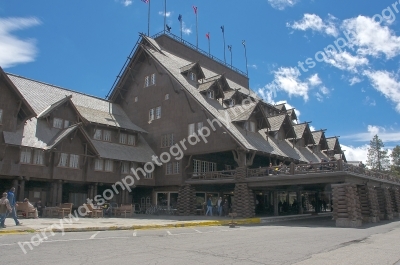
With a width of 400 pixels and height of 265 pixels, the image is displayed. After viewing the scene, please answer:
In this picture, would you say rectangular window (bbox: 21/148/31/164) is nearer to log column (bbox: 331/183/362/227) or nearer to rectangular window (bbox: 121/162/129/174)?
rectangular window (bbox: 121/162/129/174)

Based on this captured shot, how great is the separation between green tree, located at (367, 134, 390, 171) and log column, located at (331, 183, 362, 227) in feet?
263

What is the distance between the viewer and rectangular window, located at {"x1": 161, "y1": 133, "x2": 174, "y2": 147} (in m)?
36.2

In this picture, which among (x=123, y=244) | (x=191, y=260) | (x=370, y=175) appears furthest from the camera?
(x=370, y=175)

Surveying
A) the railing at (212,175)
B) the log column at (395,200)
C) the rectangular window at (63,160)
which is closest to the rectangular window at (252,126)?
the railing at (212,175)

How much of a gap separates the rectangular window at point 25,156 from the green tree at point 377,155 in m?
90.2

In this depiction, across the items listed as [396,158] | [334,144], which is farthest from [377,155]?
[334,144]

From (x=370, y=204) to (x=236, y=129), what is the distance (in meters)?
12.6

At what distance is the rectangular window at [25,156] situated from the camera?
89.4ft

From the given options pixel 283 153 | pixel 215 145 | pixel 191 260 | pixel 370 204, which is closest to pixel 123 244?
pixel 191 260

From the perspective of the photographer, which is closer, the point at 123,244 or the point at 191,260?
the point at 191,260

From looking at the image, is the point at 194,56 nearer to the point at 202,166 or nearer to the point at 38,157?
the point at 202,166

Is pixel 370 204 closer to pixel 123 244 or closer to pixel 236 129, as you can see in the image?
pixel 236 129

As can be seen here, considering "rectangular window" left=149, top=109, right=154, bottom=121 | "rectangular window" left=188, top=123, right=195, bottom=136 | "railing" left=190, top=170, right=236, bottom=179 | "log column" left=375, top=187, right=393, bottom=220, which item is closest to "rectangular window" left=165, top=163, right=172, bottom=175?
"railing" left=190, top=170, right=236, bottom=179

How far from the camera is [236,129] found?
107 ft
